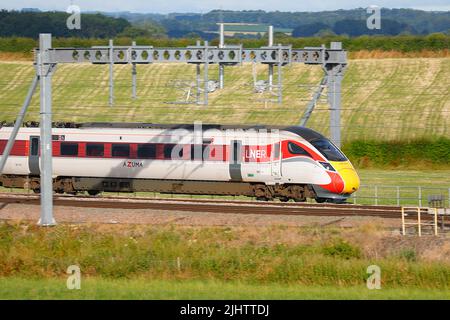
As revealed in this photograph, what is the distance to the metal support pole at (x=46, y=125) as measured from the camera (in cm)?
3500

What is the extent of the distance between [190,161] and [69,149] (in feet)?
19.2

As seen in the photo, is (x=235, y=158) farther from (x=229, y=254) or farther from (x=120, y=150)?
(x=229, y=254)

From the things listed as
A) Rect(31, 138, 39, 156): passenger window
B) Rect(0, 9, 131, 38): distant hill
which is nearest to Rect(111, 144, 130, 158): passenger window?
Rect(31, 138, 39, 156): passenger window

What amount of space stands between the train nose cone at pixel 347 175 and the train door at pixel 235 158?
417 centimetres

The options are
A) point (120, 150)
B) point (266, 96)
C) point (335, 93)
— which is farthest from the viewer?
point (266, 96)

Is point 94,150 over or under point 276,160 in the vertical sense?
over

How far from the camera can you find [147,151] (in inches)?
1811

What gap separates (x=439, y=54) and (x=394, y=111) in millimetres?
14838

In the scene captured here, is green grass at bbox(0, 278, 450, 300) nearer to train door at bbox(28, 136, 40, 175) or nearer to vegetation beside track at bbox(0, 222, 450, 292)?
vegetation beside track at bbox(0, 222, 450, 292)

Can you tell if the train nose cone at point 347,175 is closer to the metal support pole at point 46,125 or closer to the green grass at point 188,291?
the metal support pole at point 46,125

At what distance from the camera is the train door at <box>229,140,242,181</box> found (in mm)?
44469

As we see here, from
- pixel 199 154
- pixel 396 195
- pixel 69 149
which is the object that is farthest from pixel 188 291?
pixel 396 195

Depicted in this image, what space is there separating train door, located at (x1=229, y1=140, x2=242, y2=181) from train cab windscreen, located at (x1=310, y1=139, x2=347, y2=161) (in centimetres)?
333

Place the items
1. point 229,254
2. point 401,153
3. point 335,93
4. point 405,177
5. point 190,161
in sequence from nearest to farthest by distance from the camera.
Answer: point 229,254, point 335,93, point 190,161, point 405,177, point 401,153
